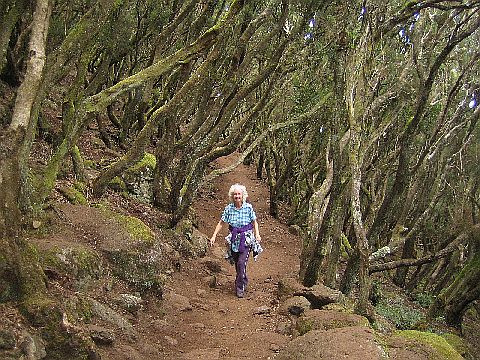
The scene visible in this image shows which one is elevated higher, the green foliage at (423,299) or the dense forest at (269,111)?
the dense forest at (269,111)

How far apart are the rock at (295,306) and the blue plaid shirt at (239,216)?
1.63 metres

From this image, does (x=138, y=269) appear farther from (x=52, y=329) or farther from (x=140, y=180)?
(x=140, y=180)

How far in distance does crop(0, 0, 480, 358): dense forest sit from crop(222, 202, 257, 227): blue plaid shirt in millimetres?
1339

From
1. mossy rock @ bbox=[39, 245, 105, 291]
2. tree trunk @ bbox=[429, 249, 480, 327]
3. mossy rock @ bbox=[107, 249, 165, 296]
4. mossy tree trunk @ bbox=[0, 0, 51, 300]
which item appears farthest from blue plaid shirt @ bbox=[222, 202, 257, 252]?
tree trunk @ bbox=[429, 249, 480, 327]

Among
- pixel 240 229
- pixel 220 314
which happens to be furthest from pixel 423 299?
pixel 220 314

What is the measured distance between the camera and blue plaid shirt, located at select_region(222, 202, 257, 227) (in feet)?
30.6

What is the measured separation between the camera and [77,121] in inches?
323

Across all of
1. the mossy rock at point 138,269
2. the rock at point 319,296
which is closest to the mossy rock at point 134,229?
the mossy rock at point 138,269

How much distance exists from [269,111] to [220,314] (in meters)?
11.8

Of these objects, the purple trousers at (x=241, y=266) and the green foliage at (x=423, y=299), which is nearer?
the purple trousers at (x=241, y=266)

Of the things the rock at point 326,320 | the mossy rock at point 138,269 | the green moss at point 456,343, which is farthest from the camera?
the green moss at point 456,343

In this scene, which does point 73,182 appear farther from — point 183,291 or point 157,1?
point 157,1

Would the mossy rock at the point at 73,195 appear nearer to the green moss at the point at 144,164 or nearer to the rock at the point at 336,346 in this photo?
the green moss at the point at 144,164

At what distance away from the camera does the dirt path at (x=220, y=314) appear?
22.0ft
